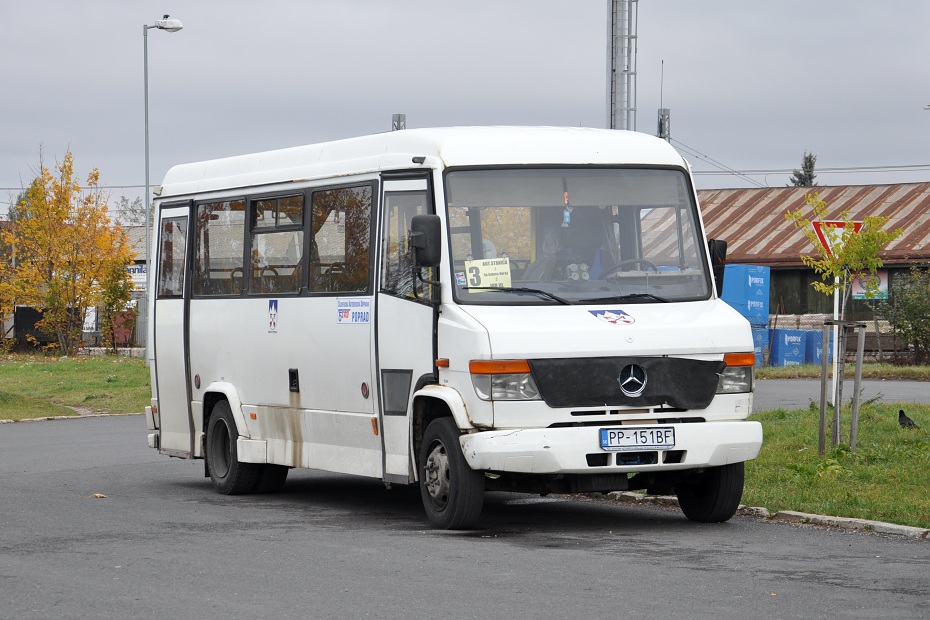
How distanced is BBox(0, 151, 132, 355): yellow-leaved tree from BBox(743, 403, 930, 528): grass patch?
113 feet

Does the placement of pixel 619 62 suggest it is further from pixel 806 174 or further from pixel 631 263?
pixel 806 174

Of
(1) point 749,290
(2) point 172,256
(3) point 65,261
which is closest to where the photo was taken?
(2) point 172,256

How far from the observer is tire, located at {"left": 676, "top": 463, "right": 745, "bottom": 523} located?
38.1ft

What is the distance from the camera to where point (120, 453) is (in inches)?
782

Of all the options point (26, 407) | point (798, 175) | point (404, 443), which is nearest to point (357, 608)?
point (404, 443)

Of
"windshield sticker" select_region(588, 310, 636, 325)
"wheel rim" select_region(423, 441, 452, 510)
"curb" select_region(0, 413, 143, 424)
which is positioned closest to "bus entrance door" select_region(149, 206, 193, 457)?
"wheel rim" select_region(423, 441, 452, 510)

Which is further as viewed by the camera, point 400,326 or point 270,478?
point 270,478

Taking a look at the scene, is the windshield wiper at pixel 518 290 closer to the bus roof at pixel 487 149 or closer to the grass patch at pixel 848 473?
the bus roof at pixel 487 149

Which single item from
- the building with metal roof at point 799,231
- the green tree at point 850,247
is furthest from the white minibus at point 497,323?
the building with metal roof at point 799,231

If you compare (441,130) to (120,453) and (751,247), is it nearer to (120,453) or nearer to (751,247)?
(120,453)

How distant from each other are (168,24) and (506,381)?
3339cm

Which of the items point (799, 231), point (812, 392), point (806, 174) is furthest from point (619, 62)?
point (806, 174)

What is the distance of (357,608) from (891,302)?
36377mm

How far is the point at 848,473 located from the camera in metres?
13.9
